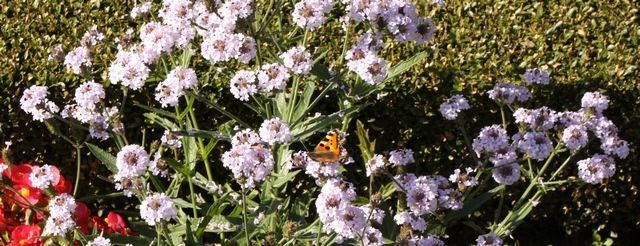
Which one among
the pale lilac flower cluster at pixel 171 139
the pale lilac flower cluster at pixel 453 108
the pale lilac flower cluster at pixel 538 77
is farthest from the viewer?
the pale lilac flower cluster at pixel 538 77

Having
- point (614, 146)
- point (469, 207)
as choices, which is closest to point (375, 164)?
point (469, 207)

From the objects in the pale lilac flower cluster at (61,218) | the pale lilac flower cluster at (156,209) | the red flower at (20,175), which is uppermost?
the pale lilac flower cluster at (156,209)

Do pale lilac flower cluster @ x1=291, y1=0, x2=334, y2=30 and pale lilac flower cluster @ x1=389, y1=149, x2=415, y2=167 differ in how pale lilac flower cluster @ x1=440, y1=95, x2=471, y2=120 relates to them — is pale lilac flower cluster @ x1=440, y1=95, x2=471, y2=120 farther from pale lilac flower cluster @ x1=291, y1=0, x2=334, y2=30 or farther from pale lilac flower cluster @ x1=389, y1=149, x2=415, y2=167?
pale lilac flower cluster @ x1=291, y1=0, x2=334, y2=30

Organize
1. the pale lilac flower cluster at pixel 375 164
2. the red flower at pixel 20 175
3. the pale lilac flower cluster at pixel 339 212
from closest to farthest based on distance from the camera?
the pale lilac flower cluster at pixel 339 212, the pale lilac flower cluster at pixel 375 164, the red flower at pixel 20 175

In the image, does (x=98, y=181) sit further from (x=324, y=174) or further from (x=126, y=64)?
(x=324, y=174)

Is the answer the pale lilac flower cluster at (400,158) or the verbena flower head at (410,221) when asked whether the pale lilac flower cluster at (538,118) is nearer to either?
the pale lilac flower cluster at (400,158)

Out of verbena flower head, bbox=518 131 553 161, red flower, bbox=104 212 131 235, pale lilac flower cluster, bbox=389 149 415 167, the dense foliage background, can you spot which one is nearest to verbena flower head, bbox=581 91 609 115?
verbena flower head, bbox=518 131 553 161

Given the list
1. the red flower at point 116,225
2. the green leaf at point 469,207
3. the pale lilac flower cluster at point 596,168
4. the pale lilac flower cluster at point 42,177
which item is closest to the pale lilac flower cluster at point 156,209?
the pale lilac flower cluster at point 42,177
